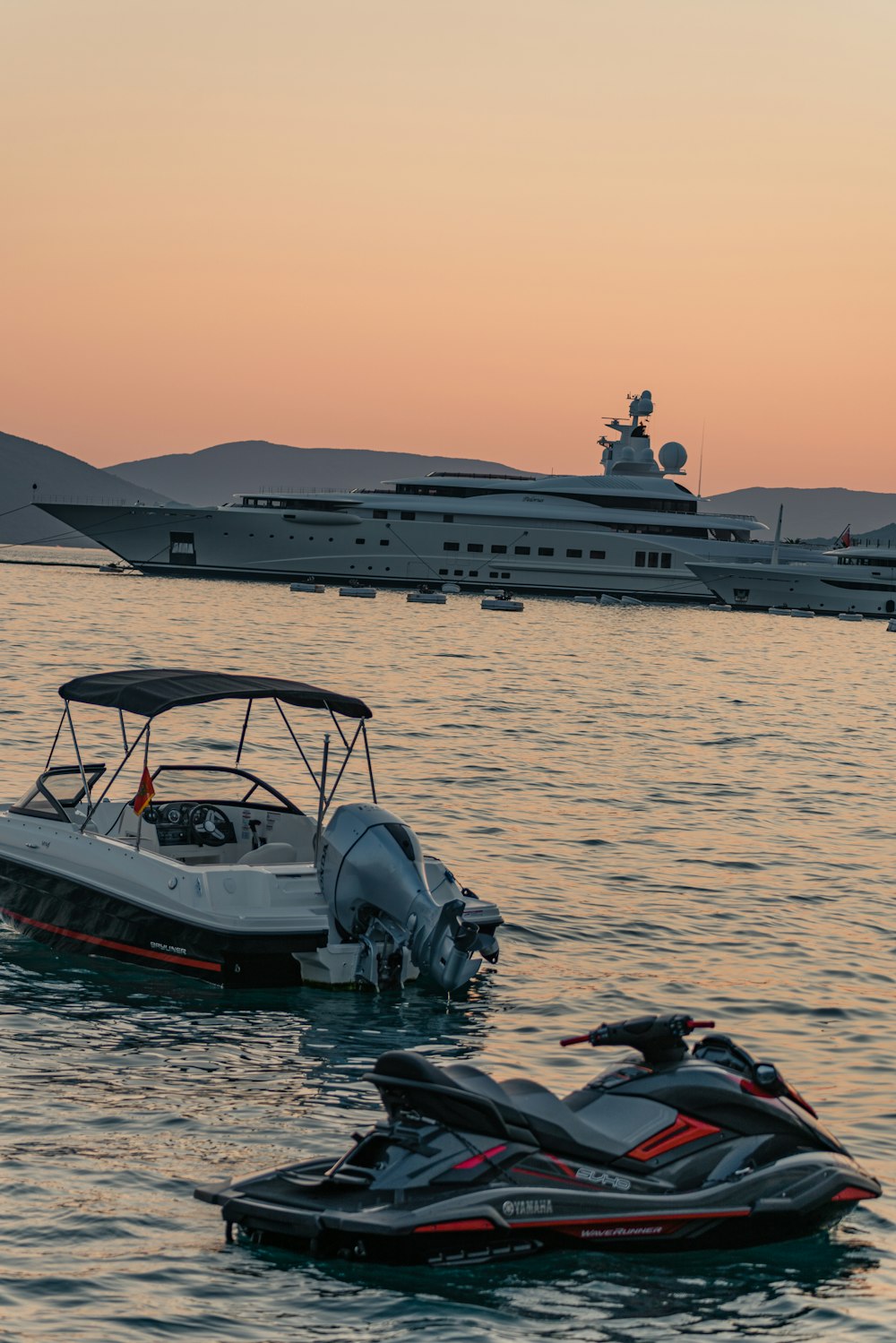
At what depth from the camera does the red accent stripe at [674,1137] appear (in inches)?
319

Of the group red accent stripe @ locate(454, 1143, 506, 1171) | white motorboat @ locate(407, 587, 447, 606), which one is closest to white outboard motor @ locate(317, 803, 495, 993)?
red accent stripe @ locate(454, 1143, 506, 1171)

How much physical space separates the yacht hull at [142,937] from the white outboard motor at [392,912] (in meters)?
0.39

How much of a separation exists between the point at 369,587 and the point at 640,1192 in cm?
11175

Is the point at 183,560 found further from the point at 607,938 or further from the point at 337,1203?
the point at 337,1203

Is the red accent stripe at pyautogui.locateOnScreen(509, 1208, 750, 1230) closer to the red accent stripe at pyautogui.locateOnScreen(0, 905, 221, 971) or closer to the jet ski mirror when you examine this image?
the jet ski mirror

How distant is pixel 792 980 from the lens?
48.2ft

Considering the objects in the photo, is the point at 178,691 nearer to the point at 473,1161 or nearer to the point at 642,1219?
the point at 473,1161

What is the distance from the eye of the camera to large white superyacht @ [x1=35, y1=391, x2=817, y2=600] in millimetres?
115250

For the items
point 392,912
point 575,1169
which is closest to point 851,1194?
point 575,1169

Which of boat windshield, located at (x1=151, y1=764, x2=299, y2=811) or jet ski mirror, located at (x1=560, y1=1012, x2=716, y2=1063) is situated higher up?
boat windshield, located at (x1=151, y1=764, x2=299, y2=811)

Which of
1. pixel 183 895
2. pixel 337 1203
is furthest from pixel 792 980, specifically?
pixel 337 1203

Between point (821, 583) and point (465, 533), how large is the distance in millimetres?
25823

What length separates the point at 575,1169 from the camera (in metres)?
7.88

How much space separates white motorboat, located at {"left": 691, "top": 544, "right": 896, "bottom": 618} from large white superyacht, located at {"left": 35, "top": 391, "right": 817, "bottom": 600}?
2579 millimetres
